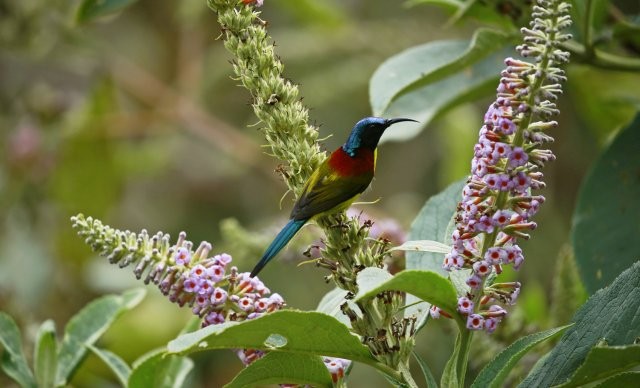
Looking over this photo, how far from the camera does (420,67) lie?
1.70 m

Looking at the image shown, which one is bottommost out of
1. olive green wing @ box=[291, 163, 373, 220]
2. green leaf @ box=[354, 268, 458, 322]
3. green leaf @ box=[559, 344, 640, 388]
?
green leaf @ box=[559, 344, 640, 388]

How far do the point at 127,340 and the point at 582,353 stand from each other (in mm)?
1689

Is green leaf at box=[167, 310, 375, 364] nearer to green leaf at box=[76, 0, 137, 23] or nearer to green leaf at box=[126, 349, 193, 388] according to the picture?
green leaf at box=[126, 349, 193, 388]

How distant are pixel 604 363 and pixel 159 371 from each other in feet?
2.31

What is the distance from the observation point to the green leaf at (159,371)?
4.56ft

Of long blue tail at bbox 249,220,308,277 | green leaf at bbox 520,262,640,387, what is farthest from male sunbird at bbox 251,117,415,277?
green leaf at bbox 520,262,640,387

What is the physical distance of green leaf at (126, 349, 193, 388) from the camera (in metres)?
1.39

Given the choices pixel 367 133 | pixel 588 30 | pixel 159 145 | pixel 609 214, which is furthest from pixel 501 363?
pixel 159 145

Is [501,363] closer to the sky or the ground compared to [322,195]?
closer to the ground

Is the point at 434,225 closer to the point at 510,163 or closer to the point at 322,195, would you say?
the point at 322,195

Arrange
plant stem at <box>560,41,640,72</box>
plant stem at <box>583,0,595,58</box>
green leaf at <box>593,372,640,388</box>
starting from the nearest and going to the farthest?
green leaf at <box>593,372,640,388</box>, plant stem at <box>583,0,595,58</box>, plant stem at <box>560,41,640,72</box>

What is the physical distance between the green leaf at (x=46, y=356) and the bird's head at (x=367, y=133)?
0.60 metres

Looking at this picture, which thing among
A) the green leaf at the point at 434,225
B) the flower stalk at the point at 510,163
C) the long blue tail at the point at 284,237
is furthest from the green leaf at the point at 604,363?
the long blue tail at the point at 284,237

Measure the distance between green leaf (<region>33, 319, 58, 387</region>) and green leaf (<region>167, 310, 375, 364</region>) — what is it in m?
0.52
